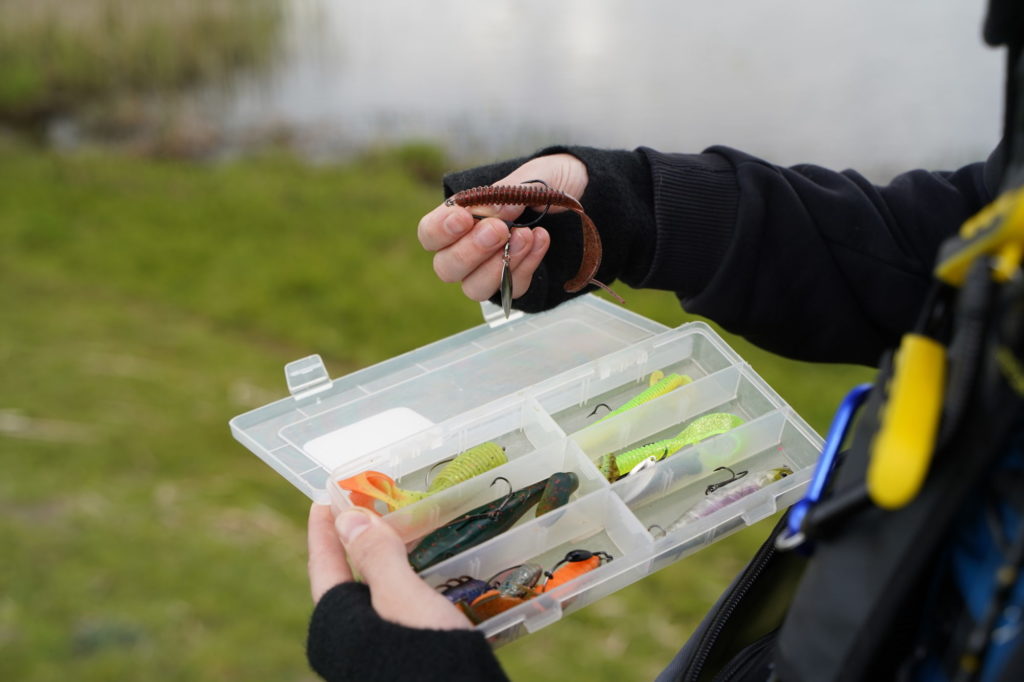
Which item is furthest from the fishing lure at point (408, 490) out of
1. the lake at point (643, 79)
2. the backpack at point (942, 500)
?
the lake at point (643, 79)

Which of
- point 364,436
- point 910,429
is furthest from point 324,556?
point 910,429

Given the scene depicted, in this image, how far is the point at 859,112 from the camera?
5.25 m

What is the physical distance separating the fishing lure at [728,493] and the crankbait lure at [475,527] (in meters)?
0.22

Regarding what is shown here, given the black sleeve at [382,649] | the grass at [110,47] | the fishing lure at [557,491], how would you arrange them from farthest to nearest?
the grass at [110,47] → the fishing lure at [557,491] → the black sleeve at [382,649]

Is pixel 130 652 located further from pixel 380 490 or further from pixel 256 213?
pixel 256 213

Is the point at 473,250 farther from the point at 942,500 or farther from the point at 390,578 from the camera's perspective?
the point at 942,500

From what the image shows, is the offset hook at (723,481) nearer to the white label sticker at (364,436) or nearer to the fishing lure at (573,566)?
the fishing lure at (573,566)

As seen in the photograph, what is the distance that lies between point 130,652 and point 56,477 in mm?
1011

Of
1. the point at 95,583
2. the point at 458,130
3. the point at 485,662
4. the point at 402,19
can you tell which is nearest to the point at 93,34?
Answer: the point at 402,19

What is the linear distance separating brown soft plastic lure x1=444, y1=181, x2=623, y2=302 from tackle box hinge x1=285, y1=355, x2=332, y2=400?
46 centimetres

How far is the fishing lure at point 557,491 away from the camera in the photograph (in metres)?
1.27

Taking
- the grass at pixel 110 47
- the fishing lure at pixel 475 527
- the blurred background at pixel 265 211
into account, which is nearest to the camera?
the fishing lure at pixel 475 527

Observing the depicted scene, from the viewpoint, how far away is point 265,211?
5398mm

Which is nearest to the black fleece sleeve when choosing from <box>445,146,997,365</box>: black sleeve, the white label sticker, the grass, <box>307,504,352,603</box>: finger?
<box>445,146,997,365</box>: black sleeve
